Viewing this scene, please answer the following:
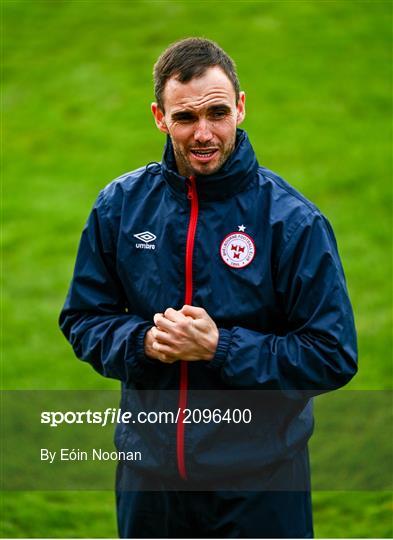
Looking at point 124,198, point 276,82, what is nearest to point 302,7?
point 276,82

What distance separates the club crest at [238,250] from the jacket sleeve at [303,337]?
3.9 inches

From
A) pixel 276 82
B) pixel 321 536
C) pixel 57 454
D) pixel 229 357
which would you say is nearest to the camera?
pixel 229 357

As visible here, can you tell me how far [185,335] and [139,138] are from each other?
7.25 meters

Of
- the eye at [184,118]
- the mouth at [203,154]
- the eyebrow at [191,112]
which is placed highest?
the eyebrow at [191,112]

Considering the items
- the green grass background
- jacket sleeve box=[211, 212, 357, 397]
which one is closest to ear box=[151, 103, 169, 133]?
jacket sleeve box=[211, 212, 357, 397]

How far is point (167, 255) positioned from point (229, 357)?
0.37 metres

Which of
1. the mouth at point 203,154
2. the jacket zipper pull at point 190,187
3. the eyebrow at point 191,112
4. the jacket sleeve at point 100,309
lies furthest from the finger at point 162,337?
the eyebrow at point 191,112

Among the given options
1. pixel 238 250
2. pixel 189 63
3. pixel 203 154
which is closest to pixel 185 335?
pixel 238 250

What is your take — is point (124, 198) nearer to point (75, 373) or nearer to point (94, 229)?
point (94, 229)

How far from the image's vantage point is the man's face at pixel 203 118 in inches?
109

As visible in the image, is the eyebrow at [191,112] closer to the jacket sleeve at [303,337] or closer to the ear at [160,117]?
the ear at [160,117]

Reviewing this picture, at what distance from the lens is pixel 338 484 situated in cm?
517

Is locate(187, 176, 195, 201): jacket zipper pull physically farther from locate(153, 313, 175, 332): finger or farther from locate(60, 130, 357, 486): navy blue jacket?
locate(153, 313, 175, 332): finger

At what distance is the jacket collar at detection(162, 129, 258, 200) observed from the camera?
9.20 feet
